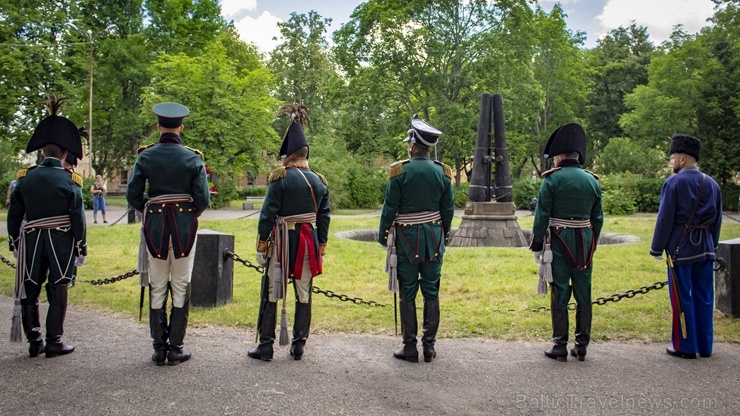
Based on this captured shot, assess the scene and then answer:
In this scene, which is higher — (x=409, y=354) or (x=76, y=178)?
(x=76, y=178)

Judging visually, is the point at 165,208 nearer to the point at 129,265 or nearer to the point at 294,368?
the point at 294,368


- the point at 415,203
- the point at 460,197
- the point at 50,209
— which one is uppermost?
the point at 415,203

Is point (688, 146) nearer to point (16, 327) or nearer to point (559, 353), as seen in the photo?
point (559, 353)

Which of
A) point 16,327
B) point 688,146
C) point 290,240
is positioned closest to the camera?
point 16,327

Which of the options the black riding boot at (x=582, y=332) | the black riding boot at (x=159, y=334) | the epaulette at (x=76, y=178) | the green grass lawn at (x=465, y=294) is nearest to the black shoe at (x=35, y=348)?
the black riding boot at (x=159, y=334)

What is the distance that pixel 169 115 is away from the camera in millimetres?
5801

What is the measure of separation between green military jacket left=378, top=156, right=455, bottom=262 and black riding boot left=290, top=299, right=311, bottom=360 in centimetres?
101

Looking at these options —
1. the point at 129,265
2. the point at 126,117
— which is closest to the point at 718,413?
the point at 129,265

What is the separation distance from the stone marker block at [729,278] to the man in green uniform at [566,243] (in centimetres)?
235

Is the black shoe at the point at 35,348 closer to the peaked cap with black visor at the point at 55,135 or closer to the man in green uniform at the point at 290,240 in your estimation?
the peaked cap with black visor at the point at 55,135

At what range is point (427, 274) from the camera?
6055 millimetres

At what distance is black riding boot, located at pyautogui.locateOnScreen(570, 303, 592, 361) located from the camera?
5.93 meters


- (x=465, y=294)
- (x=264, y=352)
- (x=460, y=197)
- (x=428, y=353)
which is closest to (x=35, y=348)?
(x=264, y=352)

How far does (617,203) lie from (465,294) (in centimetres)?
2520
